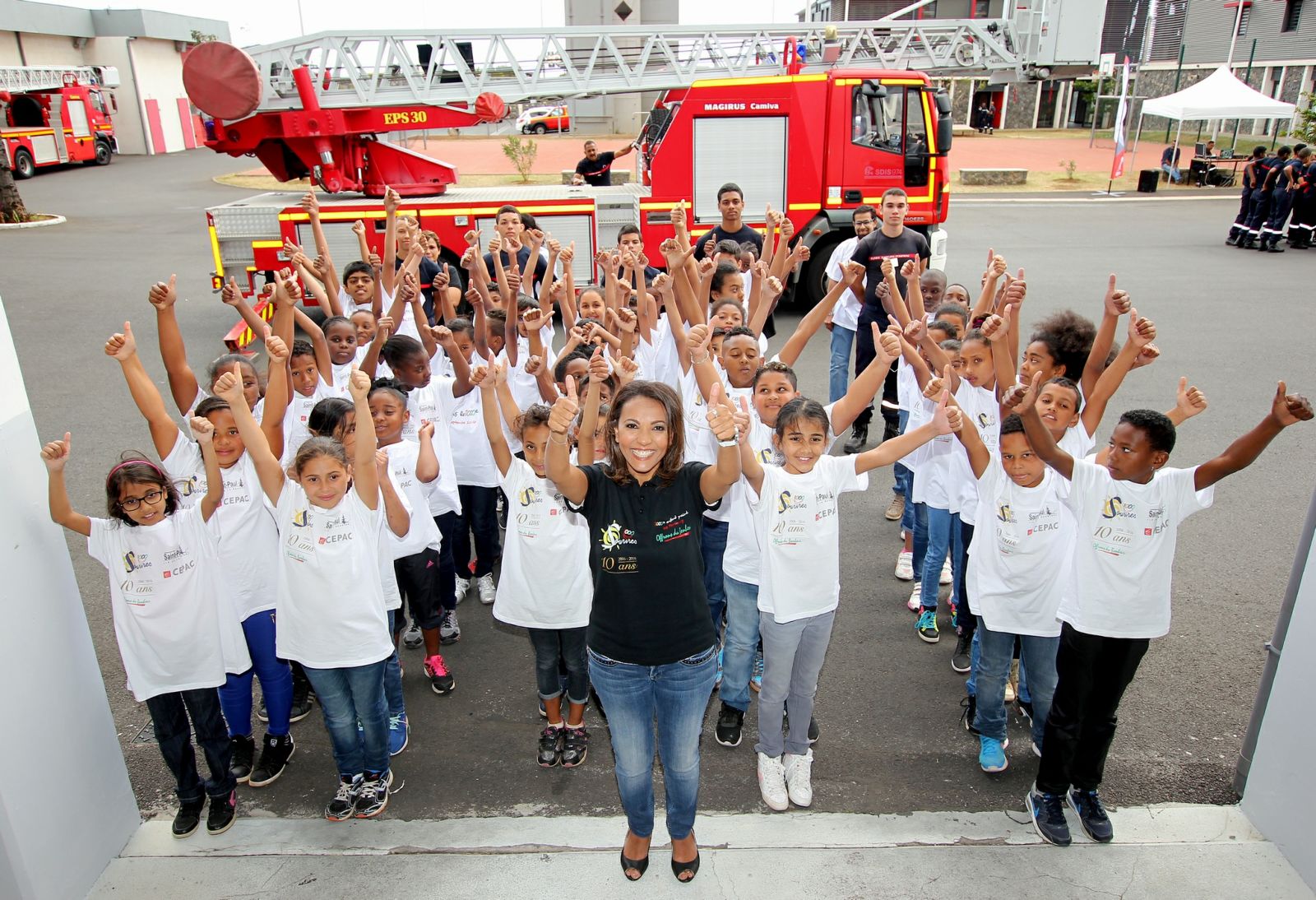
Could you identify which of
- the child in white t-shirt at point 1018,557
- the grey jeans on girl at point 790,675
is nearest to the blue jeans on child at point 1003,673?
the child in white t-shirt at point 1018,557

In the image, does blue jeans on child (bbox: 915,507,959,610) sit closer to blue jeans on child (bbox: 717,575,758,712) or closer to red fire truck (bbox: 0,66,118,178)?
blue jeans on child (bbox: 717,575,758,712)

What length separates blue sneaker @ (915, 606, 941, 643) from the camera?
470 centimetres

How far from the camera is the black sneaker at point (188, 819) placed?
11.2ft

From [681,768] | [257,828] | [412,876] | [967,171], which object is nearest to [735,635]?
[681,768]

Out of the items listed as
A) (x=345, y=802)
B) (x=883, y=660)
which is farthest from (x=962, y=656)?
(x=345, y=802)

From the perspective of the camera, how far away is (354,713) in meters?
3.48

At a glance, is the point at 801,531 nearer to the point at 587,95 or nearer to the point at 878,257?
the point at 878,257

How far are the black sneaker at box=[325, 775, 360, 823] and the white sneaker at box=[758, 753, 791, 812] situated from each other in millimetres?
1582

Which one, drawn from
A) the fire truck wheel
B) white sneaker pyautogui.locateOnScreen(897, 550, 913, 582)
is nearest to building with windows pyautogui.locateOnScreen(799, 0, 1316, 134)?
the fire truck wheel

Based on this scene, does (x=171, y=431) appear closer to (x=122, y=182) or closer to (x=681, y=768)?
(x=681, y=768)

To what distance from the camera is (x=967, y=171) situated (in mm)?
24766

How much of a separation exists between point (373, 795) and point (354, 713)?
1.11 feet

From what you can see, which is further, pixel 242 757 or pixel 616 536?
pixel 242 757

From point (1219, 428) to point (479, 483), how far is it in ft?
21.0
